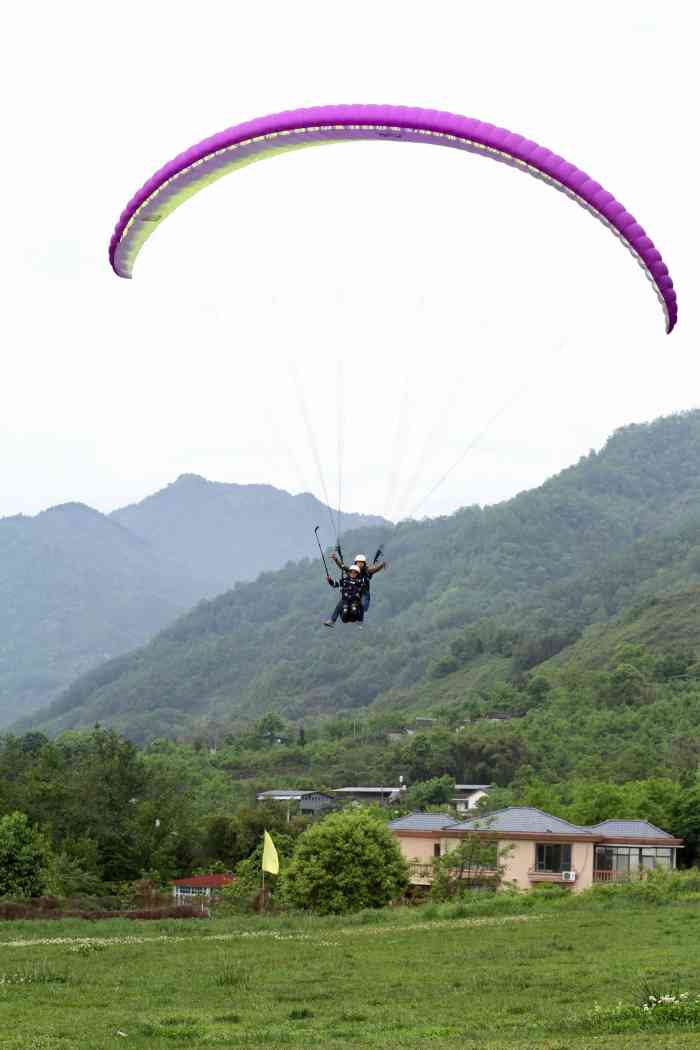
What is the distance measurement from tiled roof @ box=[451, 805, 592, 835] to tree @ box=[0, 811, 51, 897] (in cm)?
1322

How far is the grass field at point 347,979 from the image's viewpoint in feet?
52.9

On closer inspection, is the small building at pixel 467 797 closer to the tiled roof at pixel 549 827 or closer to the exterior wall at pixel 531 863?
the tiled roof at pixel 549 827

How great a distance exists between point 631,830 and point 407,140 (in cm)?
3252

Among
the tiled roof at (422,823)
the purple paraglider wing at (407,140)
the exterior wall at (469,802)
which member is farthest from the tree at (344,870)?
the exterior wall at (469,802)

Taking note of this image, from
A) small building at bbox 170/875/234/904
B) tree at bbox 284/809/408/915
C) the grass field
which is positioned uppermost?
tree at bbox 284/809/408/915

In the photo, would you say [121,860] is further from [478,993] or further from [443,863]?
[478,993]

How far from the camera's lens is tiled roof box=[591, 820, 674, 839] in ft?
153

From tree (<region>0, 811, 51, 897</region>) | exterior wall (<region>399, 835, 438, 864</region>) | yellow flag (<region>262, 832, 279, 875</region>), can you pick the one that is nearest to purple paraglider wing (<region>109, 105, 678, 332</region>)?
yellow flag (<region>262, 832, 279, 875</region>)

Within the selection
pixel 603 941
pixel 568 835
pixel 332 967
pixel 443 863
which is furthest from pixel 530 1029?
pixel 568 835

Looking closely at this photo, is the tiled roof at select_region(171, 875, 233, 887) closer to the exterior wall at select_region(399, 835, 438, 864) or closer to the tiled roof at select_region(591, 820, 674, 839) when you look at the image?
the exterior wall at select_region(399, 835, 438, 864)

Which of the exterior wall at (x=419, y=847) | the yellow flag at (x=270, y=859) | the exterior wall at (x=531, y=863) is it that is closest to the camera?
the yellow flag at (x=270, y=859)

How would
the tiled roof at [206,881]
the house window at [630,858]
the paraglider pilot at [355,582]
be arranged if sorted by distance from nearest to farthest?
1. the paraglider pilot at [355,582]
2. the house window at [630,858]
3. the tiled roof at [206,881]

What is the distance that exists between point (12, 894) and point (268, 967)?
2156 centimetres

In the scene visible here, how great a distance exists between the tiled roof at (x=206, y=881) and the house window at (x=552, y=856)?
458 inches
